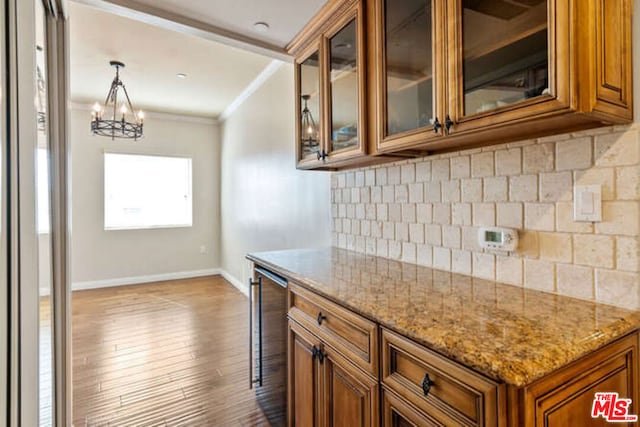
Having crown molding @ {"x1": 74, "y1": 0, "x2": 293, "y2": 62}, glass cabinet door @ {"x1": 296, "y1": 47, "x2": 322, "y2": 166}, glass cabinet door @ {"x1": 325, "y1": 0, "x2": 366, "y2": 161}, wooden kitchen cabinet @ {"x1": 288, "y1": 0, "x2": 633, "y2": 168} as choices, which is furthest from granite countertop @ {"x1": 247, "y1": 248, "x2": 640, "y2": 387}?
crown molding @ {"x1": 74, "y1": 0, "x2": 293, "y2": 62}

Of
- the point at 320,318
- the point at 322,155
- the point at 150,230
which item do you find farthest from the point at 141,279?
the point at 320,318

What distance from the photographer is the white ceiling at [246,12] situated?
5.68 feet

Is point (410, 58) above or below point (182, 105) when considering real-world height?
below

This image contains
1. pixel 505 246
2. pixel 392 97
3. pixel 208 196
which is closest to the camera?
pixel 505 246

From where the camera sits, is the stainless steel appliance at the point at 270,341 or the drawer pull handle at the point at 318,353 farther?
the stainless steel appliance at the point at 270,341

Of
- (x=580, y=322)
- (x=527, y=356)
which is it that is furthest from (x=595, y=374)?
(x=527, y=356)

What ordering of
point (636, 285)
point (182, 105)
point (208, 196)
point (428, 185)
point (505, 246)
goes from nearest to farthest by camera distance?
point (636, 285) < point (505, 246) < point (428, 185) < point (182, 105) < point (208, 196)

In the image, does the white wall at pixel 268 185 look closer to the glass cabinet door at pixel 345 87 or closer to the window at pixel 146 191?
the glass cabinet door at pixel 345 87

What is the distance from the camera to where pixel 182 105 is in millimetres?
4941

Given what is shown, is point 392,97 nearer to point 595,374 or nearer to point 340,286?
point 340,286

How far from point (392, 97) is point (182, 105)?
4377mm

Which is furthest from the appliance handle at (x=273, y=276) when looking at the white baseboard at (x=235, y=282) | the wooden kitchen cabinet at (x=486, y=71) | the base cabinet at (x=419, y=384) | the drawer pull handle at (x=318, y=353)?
the white baseboard at (x=235, y=282)

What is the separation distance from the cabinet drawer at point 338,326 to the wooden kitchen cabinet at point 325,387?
0.11 feet

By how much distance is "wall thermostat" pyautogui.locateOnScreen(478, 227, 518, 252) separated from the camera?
127cm
